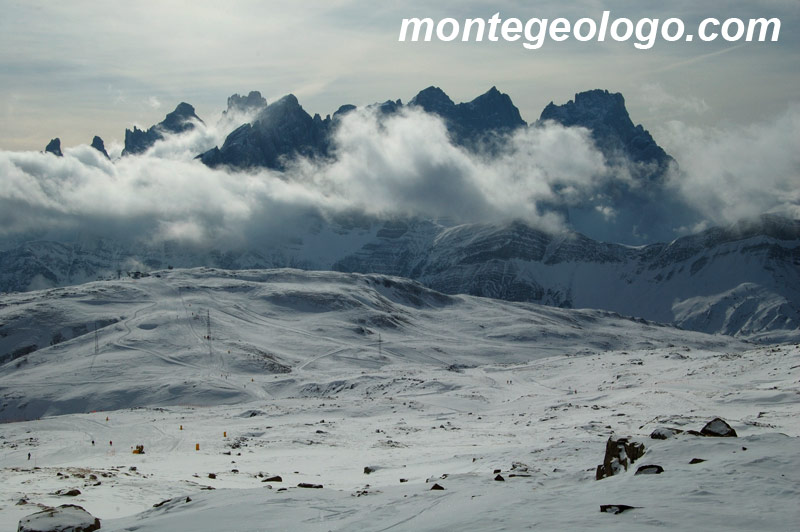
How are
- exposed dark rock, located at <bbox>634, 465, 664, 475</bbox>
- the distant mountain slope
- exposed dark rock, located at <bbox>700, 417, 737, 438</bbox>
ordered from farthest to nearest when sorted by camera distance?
the distant mountain slope < exposed dark rock, located at <bbox>700, 417, 737, 438</bbox> < exposed dark rock, located at <bbox>634, 465, 664, 475</bbox>

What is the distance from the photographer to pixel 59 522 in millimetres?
19516

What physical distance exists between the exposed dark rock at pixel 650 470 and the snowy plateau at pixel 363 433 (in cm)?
39

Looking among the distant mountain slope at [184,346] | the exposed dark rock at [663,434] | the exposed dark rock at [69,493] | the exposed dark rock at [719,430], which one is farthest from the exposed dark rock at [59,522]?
the distant mountain slope at [184,346]

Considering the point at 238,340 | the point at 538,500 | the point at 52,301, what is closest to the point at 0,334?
the point at 52,301

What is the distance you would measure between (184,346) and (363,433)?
9302cm

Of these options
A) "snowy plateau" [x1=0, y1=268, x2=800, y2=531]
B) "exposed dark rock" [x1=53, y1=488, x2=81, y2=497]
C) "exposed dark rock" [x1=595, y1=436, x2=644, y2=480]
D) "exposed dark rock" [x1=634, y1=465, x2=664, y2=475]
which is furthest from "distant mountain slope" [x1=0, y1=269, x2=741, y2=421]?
"exposed dark rock" [x1=634, y1=465, x2=664, y2=475]

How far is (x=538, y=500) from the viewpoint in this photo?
66.6 feet

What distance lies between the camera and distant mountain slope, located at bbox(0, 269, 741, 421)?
107938 millimetres

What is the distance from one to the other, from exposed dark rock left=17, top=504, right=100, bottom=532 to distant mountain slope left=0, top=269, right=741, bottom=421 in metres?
79.7

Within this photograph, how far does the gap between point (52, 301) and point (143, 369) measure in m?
Result: 67.5

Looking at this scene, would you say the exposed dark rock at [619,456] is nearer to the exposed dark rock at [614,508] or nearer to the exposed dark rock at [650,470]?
the exposed dark rock at [650,470]

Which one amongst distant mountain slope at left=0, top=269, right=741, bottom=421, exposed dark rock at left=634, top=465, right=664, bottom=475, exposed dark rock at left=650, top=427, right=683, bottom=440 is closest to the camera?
exposed dark rock at left=634, top=465, right=664, bottom=475

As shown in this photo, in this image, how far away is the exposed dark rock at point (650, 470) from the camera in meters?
21.9

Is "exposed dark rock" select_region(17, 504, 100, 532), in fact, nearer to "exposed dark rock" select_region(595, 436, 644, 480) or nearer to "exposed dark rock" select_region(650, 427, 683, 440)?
"exposed dark rock" select_region(595, 436, 644, 480)
